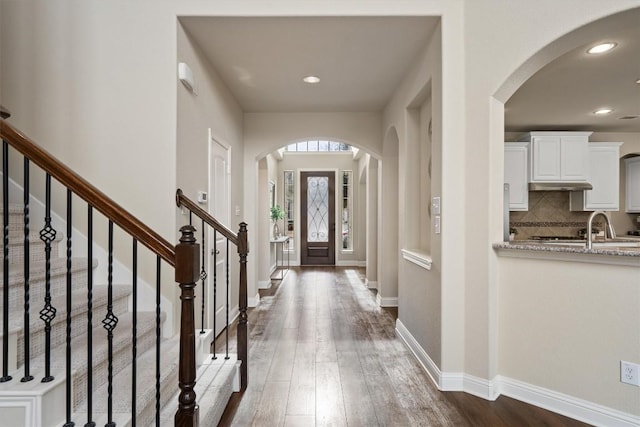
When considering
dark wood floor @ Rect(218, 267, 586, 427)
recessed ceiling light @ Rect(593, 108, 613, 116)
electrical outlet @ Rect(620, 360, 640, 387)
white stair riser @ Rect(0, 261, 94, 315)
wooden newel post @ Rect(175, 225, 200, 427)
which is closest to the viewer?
wooden newel post @ Rect(175, 225, 200, 427)

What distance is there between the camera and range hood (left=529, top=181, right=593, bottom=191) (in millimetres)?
5355

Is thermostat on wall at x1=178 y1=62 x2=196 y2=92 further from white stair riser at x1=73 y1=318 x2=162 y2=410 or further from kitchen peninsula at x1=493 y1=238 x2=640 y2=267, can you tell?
kitchen peninsula at x1=493 y1=238 x2=640 y2=267

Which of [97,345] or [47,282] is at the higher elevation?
[47,282]

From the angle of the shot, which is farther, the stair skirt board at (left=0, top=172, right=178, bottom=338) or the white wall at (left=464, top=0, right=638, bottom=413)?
the stair skirt board at (left=0, top=172, right=178, bottom=338)

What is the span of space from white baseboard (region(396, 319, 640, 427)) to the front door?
6479 mm

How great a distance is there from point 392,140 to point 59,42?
3.63 meters

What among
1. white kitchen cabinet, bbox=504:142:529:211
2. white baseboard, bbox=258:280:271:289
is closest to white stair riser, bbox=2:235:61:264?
white baseboard, bbox=258:280:271:289

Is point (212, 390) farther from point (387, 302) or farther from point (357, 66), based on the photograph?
point (387, 302)

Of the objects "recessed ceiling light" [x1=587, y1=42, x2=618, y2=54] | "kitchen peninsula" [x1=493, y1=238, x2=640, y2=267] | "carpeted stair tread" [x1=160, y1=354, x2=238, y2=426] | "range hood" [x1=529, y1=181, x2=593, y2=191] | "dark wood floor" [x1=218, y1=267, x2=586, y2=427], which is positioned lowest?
"dark wood floor" [x1=218, y1=267, x2=586, y2=427]

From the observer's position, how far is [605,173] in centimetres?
557

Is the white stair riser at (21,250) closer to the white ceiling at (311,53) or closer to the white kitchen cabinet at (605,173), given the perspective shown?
the white ceiling at (311,53)

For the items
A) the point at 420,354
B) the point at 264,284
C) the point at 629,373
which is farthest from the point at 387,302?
the point at 629,373

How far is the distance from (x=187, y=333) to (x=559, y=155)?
568cm

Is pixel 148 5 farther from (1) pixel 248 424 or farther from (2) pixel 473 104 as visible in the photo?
(1) pixel 248 424
